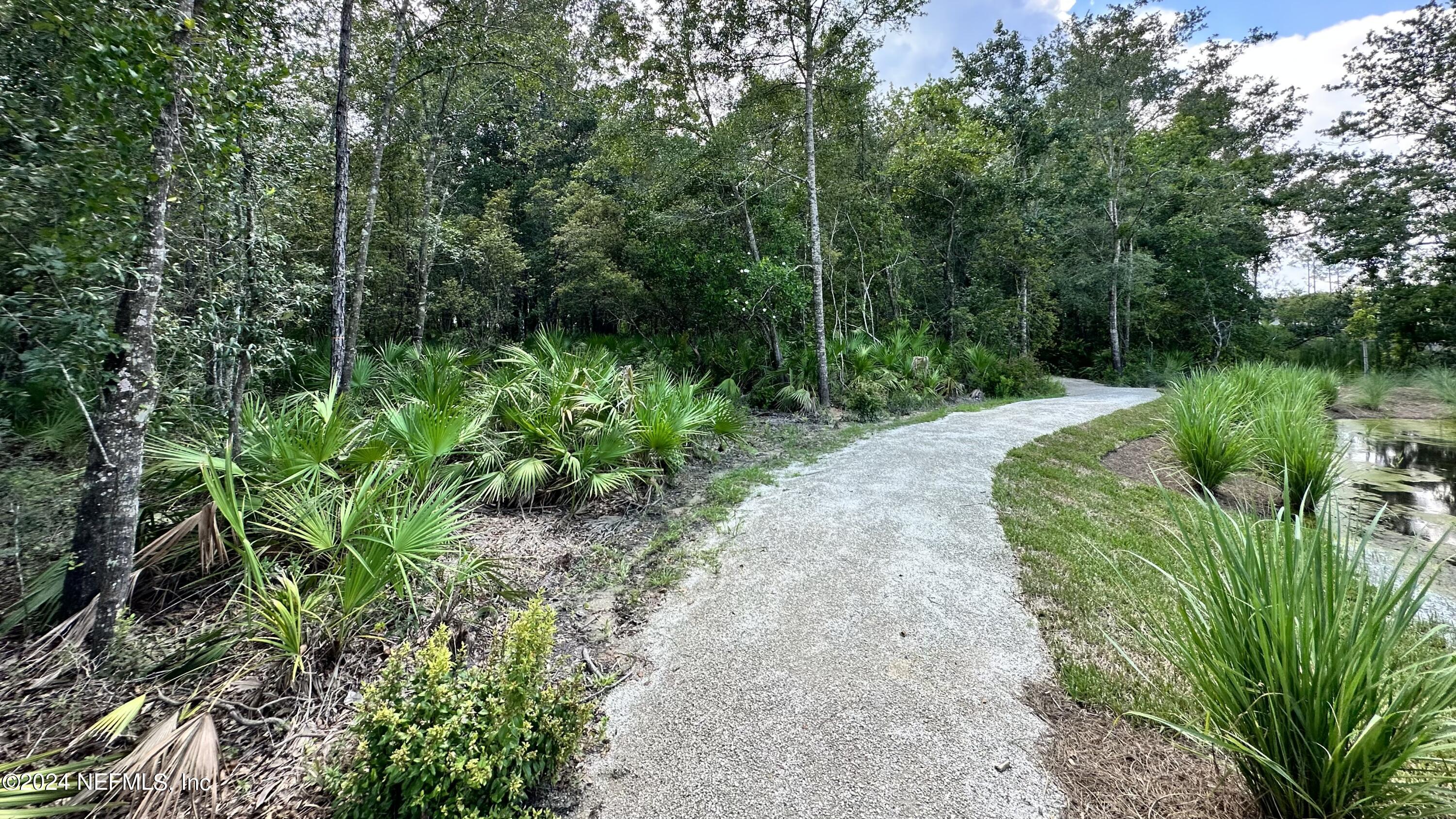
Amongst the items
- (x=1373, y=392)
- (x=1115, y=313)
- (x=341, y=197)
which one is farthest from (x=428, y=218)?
(x=1115, y=313)

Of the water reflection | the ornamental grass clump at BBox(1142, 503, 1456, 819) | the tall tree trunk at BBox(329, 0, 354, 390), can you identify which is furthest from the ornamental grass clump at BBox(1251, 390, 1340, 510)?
the tall tree trunk at BBox(329, 0, 354, 390)

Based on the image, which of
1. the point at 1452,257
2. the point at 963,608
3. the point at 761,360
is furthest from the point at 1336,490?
the point at 1452,257

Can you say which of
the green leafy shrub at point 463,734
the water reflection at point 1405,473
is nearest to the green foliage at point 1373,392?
the water reflection at point 1405,473

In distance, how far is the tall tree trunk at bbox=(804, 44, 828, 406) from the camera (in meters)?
9.08

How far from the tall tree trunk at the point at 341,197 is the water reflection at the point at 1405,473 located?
9.71m

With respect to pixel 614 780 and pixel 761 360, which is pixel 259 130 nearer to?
pixel 614 780

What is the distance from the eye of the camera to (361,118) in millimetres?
9383

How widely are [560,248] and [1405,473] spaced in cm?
1586

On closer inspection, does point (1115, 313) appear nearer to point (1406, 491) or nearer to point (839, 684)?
point (1406, 491)

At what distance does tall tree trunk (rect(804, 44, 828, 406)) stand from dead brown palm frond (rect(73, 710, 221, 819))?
28.4 feet

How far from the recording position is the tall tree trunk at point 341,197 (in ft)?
18.0

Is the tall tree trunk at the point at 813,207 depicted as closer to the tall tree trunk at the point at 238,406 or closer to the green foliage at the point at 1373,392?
the tall tree trunk at the point at 238,406

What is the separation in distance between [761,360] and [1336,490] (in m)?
8.28

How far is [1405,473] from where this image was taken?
659cm
